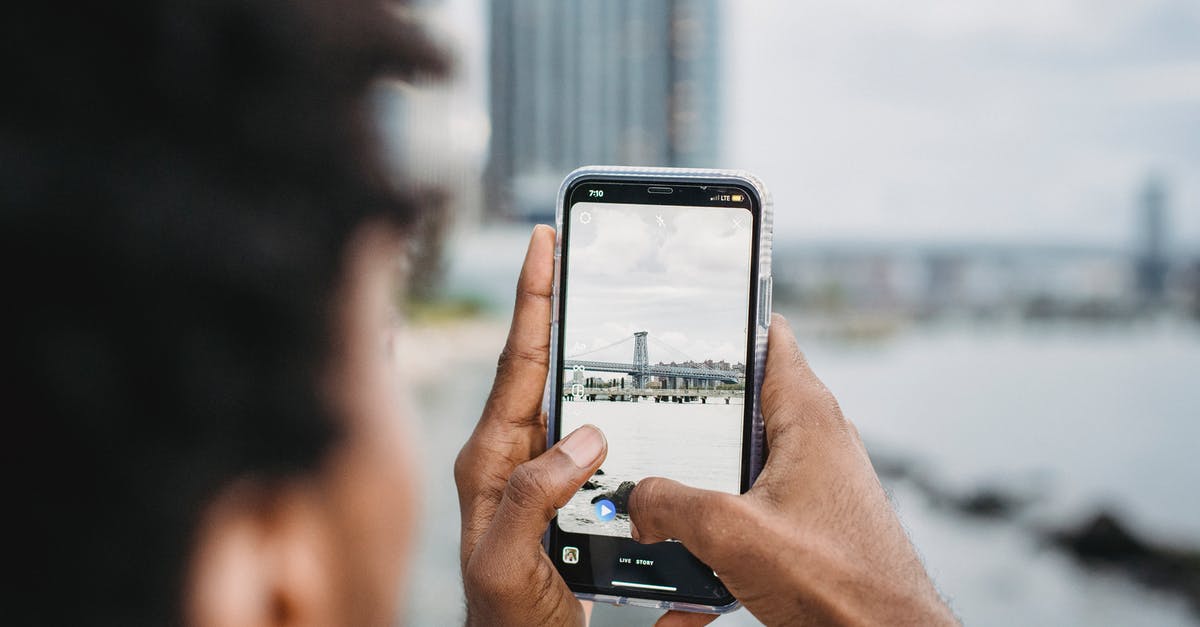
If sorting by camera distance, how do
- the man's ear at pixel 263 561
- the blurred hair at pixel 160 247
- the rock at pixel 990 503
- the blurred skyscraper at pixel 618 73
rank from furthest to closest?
1. the rock at pixel 990 503
2. the blurred skyscraper at pixel 618 73
3. the man's ear at pixel 263 561
4. the blurred hair at pixel 160 247

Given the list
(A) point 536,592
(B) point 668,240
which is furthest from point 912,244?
(A) point 536,592

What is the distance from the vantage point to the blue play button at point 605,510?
0.62 metres

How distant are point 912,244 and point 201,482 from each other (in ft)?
4.30

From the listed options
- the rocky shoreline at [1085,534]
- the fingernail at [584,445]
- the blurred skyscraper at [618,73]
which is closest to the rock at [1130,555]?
the rocky shoreline at [1085,534]

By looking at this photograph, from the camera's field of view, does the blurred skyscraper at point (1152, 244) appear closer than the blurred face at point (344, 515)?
No

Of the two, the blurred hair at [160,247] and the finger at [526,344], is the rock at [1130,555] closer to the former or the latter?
the finger at [526,344]

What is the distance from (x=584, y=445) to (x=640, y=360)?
85mm

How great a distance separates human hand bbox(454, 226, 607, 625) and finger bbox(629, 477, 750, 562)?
0.16ft

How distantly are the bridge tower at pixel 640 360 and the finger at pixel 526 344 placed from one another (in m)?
0.07

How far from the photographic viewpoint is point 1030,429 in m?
1.65

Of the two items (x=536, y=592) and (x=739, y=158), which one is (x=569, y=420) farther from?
(x=739, y=158)

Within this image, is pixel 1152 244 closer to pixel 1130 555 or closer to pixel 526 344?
pixel 1130 555

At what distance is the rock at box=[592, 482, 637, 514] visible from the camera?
2.02 feet

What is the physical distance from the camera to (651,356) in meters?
0.61
